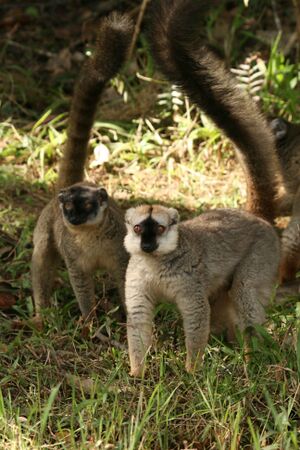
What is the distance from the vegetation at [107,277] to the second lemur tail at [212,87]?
104cm

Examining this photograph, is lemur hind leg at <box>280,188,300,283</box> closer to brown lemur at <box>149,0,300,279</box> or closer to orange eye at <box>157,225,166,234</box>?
brown lemur at <box>149,0,300,279</box>

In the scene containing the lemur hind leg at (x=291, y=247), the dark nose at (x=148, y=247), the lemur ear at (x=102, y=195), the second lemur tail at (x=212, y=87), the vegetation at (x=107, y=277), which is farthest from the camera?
the lemur hind leg at (x=291, y=247)

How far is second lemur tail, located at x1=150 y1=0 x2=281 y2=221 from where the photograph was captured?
6.08 metres

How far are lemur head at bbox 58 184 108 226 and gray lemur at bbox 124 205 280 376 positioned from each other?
2.16 feet

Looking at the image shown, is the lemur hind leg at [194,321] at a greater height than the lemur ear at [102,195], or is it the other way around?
the lemur ear at [102,195]

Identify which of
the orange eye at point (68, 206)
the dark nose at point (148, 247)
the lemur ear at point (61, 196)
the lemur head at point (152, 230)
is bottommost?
the dark nose at point (148, 247)

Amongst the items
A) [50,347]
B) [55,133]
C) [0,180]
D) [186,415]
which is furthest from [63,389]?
[55,133]

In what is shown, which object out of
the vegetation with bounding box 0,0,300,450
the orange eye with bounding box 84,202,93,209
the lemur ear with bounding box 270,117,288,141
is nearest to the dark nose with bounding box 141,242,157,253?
the vegetation with bounding box 0,0,300,450

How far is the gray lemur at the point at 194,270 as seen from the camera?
5504mm

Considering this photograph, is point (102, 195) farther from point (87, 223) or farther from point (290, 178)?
Answer: point (290, 178)

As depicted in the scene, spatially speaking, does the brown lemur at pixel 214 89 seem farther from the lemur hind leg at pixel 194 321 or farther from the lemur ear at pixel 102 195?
the lemur hind leg at pixel 194 321

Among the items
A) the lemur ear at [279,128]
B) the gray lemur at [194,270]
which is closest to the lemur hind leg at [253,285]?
the gray lemur at [194,270]

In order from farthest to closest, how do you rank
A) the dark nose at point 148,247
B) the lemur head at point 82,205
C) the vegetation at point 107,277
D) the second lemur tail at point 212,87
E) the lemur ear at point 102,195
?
1. the lemur ear at point 102,195
2. the lemur head at point 82,205
3. the second lemur tail at point 212,87
4. the dark nose at point 148,247
5. the vegetation at point 107,277

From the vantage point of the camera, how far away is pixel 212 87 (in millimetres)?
6234
